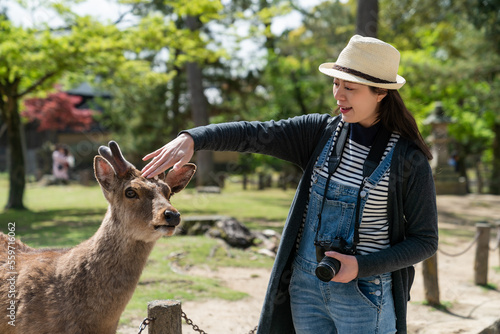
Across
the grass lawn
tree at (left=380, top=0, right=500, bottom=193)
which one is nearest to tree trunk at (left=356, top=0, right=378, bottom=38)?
tree at (left=380, top=0, right=500, bottom=193)

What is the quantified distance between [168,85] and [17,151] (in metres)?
9.92

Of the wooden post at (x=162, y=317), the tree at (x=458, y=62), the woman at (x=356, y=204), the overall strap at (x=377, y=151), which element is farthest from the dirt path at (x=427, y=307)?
the tree at (x=458, y=62)

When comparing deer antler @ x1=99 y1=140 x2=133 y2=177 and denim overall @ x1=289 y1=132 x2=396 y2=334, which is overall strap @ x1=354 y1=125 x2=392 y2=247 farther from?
deer antler @ x1=99 y1=140 x2=133 y2=177

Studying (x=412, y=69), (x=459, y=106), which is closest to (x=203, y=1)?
(x=412, y=69)

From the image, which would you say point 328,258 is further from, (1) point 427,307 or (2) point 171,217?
(1) point 427,307

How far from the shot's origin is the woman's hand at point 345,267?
84.7 inches

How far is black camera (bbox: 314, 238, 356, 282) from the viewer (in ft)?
6.92

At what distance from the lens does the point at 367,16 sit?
1162 centimetres

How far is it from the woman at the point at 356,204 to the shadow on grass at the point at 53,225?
20.1ft

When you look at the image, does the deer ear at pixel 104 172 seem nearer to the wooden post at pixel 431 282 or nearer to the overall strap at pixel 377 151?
the overall strap at pixel 377 151

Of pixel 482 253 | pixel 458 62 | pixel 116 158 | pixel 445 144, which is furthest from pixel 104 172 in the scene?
pixel 445 144

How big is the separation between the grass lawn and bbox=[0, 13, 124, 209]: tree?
6.76 feet

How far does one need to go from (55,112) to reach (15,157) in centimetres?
1414

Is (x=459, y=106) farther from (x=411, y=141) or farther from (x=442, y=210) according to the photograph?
(x=411, y=141)
